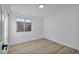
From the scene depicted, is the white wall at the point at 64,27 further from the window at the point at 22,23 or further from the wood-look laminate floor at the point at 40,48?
the window at the point at 22,23

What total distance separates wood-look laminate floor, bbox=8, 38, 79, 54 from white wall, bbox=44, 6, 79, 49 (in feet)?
0.25

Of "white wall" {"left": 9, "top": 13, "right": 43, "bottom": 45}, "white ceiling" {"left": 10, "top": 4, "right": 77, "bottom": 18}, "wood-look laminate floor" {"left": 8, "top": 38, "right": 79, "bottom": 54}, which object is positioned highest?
"white ceiling" {"left": 10, "top": 4, "right": 77, "bottom": 18}

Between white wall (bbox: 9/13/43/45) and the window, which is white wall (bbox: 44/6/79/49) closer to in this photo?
white wall (bbox: 9/13/43/45)

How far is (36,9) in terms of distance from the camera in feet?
3.27

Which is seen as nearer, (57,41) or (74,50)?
(74,50)

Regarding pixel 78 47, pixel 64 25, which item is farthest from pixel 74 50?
pixel 64 25

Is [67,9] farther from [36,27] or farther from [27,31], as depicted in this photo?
[27,31]

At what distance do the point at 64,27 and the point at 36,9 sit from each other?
18.9 inches

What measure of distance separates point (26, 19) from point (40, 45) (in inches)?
16.6

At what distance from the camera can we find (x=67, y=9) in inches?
39.7

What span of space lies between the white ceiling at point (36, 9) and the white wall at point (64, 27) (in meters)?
0.07

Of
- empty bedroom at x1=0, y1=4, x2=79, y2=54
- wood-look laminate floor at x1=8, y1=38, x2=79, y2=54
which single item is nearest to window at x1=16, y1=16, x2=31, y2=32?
empty bedroom at x1=0, y1=4, x2=79, y2=54

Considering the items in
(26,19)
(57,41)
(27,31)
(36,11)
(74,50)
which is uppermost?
(36,11)

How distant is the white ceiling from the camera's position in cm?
93
